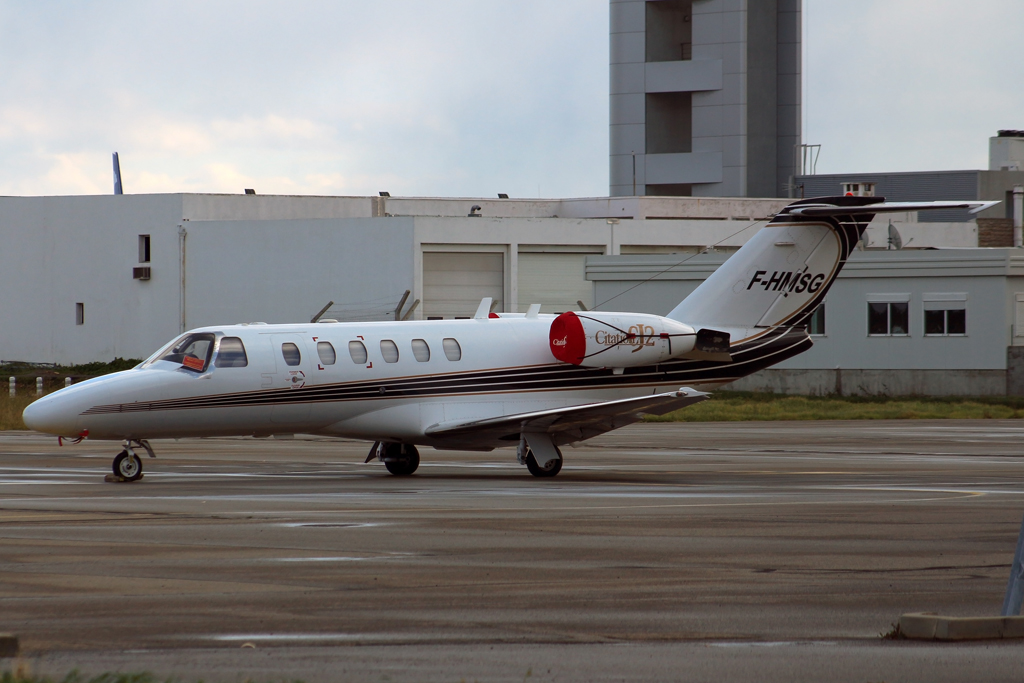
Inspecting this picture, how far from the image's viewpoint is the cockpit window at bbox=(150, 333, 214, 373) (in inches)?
776

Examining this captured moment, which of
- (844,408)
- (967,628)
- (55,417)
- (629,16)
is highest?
(629,16)

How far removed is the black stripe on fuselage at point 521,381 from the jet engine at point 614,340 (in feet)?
0.71

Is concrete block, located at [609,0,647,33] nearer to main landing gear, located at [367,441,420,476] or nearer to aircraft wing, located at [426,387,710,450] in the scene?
main landing gear, located at [367,441,420,476]

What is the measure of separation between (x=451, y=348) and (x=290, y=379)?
2.77 m

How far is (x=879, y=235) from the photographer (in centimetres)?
6750

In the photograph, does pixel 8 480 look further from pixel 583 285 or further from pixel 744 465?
pixel 583 285

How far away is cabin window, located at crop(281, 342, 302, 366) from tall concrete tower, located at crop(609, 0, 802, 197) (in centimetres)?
6407

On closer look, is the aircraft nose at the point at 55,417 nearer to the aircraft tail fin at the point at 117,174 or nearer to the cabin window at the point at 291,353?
the cabin window at the point at 291,353

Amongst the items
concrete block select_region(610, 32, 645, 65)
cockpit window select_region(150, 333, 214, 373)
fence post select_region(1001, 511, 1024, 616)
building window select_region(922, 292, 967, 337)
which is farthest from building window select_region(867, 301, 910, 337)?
fence post select_region(1001, 511, 1024, 616)

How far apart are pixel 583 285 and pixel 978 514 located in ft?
149

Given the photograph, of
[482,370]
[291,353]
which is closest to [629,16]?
[482,370]

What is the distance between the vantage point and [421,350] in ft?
69.1

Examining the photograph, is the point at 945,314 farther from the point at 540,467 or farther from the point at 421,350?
the point at 421,350

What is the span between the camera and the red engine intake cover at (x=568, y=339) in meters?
21.2
